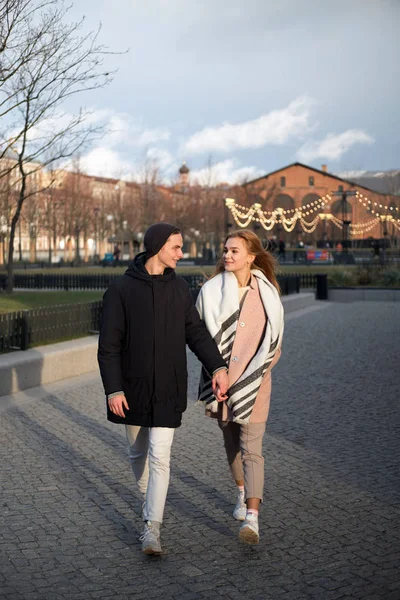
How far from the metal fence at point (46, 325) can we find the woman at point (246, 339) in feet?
23.4

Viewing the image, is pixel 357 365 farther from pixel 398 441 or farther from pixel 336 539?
pixel 336 539

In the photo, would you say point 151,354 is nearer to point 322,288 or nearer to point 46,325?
point 46,325

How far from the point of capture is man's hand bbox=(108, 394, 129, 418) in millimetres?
4859

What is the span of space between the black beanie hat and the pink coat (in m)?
0.62

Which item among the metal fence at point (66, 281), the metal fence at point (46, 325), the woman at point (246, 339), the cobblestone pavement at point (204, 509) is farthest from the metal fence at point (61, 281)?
the woman at point (246, 339)

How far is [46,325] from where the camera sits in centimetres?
1315

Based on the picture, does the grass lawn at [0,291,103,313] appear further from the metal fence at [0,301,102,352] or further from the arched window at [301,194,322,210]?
the arched window at [301,194,322,210]

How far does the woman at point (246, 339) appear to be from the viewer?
5109 mm

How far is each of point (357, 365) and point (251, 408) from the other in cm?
823

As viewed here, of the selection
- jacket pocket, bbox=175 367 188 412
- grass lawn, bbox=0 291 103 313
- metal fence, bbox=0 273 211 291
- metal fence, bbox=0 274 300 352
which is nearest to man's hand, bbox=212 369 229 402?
jacket pocket, bbox=175 367 188 412

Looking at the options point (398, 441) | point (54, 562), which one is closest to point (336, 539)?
point (54, 562)

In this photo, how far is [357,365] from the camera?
13.1 meters

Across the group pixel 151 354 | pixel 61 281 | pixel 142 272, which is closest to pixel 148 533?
pixel 151 354

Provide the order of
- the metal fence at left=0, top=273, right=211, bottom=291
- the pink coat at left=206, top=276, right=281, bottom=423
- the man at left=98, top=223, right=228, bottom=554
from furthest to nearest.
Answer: the metal fence at left=0, top=273, right=211, bottom=291 → the pink coat at left=206, top=276, right=281, bottom=423 → the man at left=98, top=223, right=228, bottom=554
